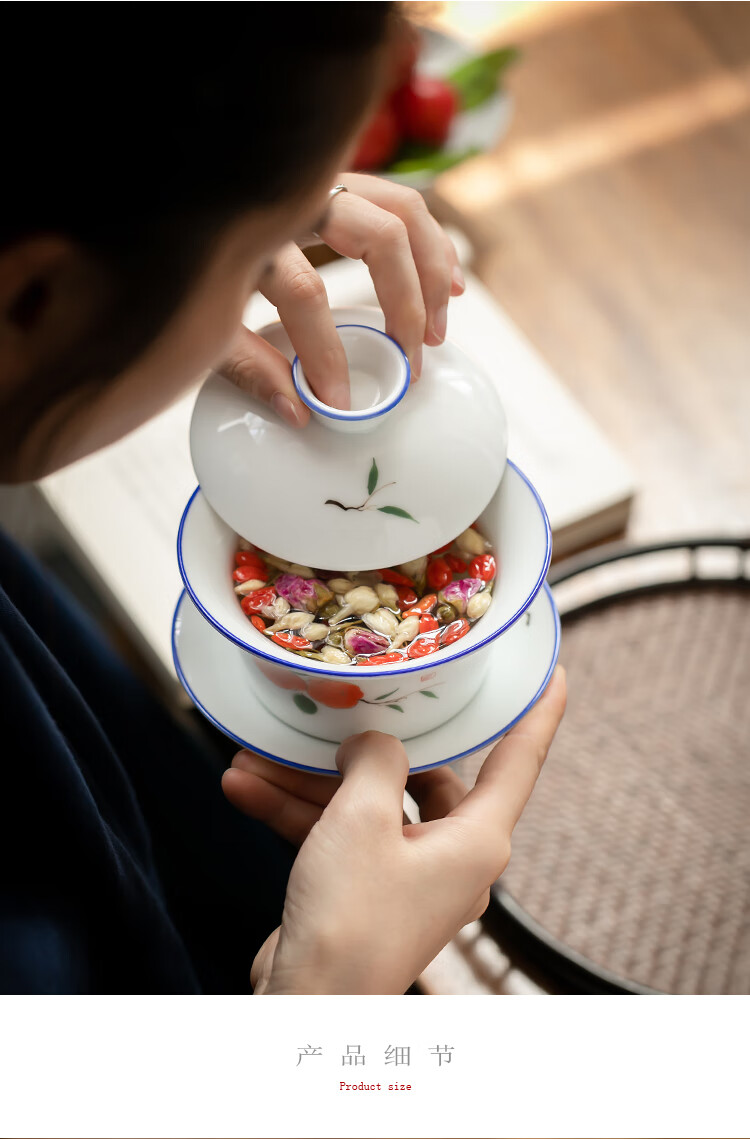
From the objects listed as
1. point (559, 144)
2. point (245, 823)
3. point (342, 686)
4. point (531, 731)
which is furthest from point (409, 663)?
point (559, 144)

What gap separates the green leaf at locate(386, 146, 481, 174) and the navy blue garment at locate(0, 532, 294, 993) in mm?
828

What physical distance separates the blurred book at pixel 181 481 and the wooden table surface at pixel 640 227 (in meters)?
0.22

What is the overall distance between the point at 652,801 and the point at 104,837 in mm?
492

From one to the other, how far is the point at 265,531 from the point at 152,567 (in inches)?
17.0

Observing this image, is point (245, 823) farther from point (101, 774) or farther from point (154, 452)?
point (154, 452)

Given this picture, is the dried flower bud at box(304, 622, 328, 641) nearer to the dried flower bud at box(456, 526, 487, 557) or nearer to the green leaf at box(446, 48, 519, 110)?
the dried flower bud at box(456, 526, 487, 557)

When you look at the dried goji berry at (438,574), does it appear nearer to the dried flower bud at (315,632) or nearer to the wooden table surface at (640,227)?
the dried flower bud at (315,632)

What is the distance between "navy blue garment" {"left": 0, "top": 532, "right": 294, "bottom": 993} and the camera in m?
0.46

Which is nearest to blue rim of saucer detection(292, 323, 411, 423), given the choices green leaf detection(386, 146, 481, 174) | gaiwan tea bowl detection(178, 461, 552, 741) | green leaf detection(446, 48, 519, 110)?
gaiwan tea bowl detection(178, 461, 552, 741)

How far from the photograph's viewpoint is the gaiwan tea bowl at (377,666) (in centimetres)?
45

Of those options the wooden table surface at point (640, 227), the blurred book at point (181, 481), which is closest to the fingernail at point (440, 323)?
the blurred book at point (181, 481)

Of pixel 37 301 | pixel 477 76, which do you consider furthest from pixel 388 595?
pixel 477 76

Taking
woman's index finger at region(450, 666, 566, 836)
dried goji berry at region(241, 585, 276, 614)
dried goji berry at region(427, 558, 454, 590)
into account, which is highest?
dried goji berry at region(241, 585, 276, 614)

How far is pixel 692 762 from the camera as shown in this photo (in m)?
0.81
